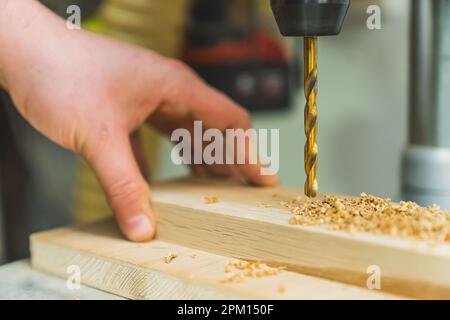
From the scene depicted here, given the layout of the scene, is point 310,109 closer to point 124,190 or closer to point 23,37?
point 124,190

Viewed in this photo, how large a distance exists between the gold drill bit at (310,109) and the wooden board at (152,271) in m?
0.11

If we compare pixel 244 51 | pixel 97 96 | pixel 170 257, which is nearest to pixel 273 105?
pixel 244 51

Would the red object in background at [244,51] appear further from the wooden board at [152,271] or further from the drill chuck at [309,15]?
the drill chuck at [309,15]

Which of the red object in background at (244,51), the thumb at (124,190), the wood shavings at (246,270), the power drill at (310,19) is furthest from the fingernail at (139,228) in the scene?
the red object in background at (244,51)

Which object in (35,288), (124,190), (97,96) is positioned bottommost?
(35,288)

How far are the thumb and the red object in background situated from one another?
28.4 inches

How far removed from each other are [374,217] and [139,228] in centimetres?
28

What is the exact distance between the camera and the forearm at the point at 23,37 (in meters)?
0.73

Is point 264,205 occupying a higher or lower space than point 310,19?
lower

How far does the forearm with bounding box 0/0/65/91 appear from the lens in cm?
73

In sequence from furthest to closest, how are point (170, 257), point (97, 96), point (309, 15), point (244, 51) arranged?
point (244, 51)
point (97, 96)
point (170, 257)
point (309, 15)

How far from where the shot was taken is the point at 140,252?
0.69m

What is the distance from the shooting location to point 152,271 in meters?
0.63

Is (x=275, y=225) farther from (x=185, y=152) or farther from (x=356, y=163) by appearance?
(x=356, y=163)
